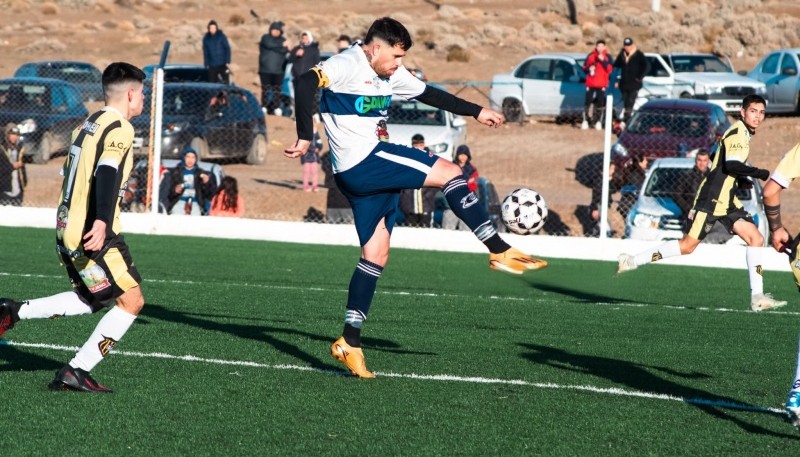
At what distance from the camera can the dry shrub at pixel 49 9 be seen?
61.6m

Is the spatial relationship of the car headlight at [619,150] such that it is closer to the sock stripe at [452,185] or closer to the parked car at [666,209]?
the parked car at [666,209]

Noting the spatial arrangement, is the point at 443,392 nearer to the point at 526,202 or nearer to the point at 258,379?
the point at 258,379

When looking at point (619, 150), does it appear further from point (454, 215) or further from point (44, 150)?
point (44, 150)

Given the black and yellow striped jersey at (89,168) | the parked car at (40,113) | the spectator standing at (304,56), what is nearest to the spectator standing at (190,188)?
the parked car at (40,113)

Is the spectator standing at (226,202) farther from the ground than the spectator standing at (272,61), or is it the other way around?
the spectator standing at (272,61)

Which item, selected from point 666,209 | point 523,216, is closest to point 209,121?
point 666,209

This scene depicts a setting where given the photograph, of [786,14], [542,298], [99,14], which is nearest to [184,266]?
[542,298]

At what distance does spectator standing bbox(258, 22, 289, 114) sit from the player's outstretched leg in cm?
2200

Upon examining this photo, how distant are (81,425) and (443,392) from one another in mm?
2097

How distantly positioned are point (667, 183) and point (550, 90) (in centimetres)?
1107

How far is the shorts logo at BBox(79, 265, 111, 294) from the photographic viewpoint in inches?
273

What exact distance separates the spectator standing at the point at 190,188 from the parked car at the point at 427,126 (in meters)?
4.78

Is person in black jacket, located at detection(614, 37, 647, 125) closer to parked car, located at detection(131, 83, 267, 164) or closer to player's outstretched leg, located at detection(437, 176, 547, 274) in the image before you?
parked car, located at detection(131, 83, 267, 164)

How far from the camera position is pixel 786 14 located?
51625 mm
